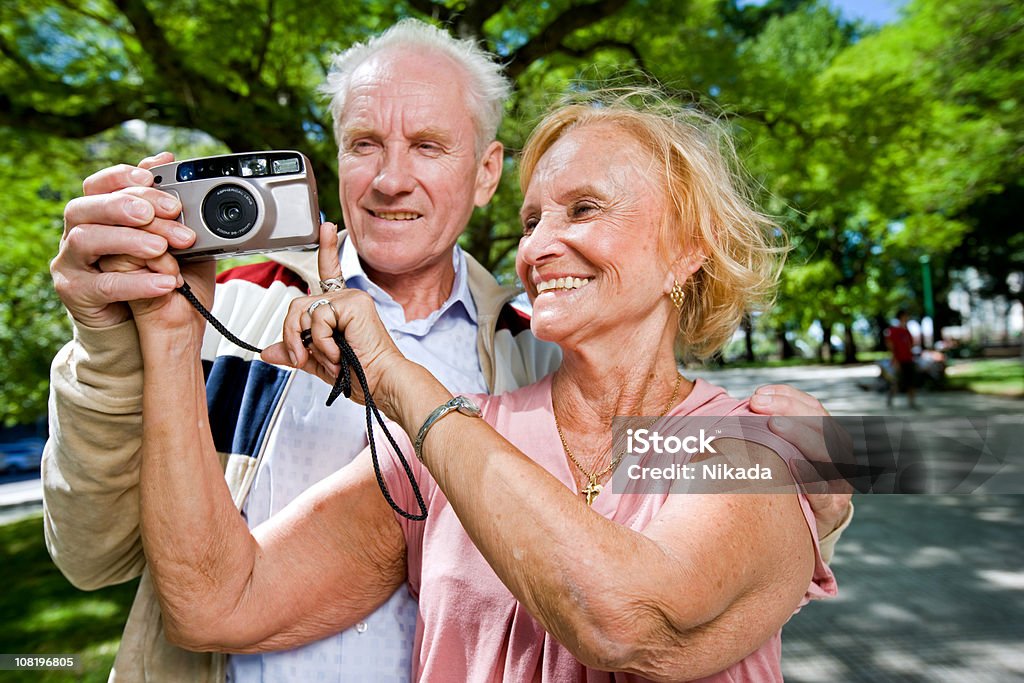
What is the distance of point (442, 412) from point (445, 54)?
52.6 inches

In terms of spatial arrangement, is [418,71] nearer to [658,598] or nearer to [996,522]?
[658,598]

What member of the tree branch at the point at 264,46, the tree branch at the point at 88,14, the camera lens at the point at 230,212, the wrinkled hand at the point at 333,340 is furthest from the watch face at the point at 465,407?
the tree branch at the point at 88,14

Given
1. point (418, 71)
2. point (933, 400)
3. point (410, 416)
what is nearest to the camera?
point (410, 416)

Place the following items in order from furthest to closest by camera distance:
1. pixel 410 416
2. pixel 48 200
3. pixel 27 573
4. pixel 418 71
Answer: pixel 48 200 → pixel 27 573 → pixel 418 71 → pixel 410 416

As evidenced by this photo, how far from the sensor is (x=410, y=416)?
49.5 inches

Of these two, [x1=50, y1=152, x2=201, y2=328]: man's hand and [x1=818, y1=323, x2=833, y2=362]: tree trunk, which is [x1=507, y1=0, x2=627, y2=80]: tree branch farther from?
[x1=818, y1=323, x2=833, y2=362]: tree trunk

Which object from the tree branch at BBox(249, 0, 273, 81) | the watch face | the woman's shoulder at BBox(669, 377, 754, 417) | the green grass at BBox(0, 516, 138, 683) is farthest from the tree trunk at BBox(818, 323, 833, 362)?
the watch face

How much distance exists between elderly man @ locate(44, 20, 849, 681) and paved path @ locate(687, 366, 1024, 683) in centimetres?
182

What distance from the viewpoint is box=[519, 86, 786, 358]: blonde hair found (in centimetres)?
169

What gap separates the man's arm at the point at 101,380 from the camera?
4.29 feet

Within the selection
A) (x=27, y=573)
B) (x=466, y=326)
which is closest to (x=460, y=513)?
(x=466, y=326)

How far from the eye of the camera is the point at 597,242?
62.6 inches

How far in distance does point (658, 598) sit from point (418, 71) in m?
1.55

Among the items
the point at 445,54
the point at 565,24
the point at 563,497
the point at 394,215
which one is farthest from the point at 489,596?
the point at 565,24
